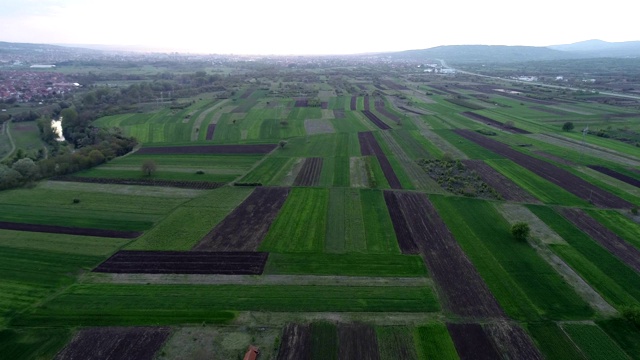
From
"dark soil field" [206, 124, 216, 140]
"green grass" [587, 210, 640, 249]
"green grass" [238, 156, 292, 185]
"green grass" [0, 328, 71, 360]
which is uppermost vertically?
"dark soil field" [206, 124, 216, 140]

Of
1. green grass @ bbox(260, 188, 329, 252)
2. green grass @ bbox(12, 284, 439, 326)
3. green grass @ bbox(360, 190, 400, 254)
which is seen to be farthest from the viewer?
green grass @ bbox(260, 188, 329, 252)

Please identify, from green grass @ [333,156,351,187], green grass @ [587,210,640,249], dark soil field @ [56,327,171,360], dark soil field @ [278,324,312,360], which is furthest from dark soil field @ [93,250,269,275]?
green grass @ [587,210,640,249]

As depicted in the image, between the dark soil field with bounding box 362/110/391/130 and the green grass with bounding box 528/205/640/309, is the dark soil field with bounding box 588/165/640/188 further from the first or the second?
the dark soil field with bounding box 362/110/391/130

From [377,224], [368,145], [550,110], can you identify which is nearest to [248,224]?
[377,224]

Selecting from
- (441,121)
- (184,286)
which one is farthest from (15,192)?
(441,121)

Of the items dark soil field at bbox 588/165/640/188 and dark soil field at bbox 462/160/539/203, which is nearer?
dark soil field at bbox 462/160/539/203
